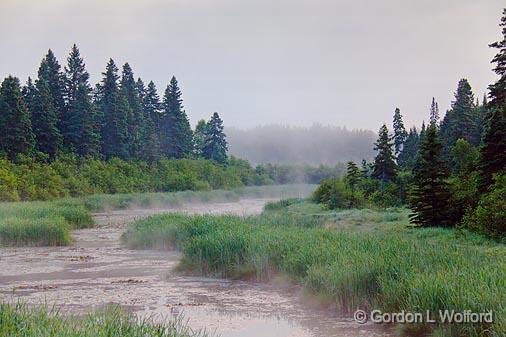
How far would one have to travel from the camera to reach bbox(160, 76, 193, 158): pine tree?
70.3 meters

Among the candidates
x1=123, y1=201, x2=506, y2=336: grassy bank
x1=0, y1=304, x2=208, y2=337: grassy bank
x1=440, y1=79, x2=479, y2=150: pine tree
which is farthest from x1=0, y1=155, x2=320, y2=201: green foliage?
x1=0, y1=304, x2=208, y2=337: grassy bank

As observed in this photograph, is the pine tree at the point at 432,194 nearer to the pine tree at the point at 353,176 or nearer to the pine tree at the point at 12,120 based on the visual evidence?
the pine tree at the point at 353,176

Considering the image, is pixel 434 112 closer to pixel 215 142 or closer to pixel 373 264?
pixel 215 142

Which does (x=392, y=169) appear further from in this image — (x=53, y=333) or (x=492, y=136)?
(x=53, y=333)

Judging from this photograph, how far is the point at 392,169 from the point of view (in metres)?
35.2

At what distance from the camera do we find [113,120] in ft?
188

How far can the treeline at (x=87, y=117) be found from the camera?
42531 mm

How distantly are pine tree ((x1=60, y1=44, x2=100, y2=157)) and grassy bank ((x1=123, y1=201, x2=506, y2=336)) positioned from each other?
3415cm

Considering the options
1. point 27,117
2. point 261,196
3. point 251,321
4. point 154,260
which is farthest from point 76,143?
point 251,321

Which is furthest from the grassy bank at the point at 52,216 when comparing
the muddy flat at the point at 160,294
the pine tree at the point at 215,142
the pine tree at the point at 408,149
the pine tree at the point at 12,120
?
the pine tree at the point at 215,142

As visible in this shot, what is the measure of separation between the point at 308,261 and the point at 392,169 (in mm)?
23548

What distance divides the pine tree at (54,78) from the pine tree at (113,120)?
5.02 metres

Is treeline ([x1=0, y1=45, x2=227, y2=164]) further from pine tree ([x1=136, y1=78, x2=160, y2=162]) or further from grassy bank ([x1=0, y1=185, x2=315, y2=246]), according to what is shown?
grassy bank ([x1=0, y1=185, x2=315, y2=246])

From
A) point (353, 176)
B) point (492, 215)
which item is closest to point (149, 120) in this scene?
point (353, 176)
